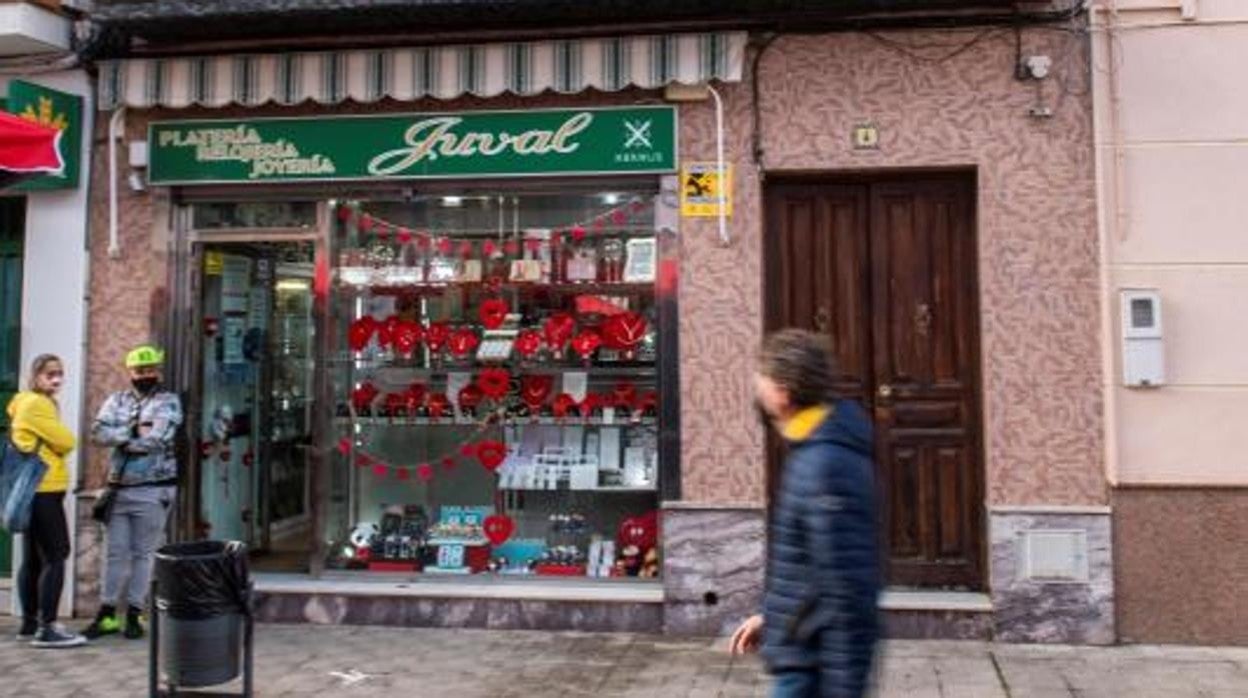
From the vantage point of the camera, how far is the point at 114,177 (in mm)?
7988

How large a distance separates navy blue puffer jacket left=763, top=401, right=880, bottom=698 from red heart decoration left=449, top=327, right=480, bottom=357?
493 cm

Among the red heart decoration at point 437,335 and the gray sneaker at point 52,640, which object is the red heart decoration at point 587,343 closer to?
the red heart decoration at point 437,335

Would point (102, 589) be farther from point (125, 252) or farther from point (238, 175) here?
point (238, 175)

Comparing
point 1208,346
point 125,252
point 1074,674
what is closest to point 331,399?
point 125,252

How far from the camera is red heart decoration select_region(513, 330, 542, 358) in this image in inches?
315

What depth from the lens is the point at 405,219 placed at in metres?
8.09

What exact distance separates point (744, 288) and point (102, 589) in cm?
451

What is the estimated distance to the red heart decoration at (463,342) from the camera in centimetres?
809

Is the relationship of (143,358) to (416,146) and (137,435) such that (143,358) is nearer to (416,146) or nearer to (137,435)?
(137,435)

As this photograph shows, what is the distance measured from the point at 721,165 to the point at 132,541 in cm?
441

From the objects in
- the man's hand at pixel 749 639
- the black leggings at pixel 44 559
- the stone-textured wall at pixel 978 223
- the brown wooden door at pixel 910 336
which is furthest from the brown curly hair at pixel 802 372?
the black leggings at pixel 44 559

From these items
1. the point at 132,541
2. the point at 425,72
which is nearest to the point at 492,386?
the point at 425,72

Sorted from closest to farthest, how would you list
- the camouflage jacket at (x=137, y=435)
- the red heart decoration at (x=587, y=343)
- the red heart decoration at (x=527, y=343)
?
the camouflage jacket at (x=137, y=435), the red heart decoration at (x=587, y=343), the red heart decoration at (x=527, y=343)

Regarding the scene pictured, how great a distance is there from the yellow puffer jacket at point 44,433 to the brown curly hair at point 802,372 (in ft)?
17.3
